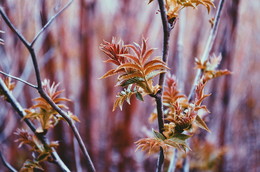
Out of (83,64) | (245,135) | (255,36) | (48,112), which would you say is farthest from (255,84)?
(48,112)

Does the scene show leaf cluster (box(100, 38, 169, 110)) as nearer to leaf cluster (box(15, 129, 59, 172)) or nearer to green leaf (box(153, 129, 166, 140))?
green leaf (box(153, 129, 166, 140))

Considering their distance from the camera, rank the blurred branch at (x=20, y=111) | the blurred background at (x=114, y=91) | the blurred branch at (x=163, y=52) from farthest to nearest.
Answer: the blurred background at (x=114, y=91) < the blurred branch at (x=20, y=111) < the blurred branch at (x=163, y=52)

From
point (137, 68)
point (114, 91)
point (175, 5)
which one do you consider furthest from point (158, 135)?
point (114, 91)

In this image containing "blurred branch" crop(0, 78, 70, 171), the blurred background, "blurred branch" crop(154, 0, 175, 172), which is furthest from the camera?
the blurred background

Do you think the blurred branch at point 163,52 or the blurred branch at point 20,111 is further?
the blurred branch at point 20,111

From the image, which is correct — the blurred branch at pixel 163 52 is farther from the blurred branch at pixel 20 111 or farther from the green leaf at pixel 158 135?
the blurred branch at pixel 20 111

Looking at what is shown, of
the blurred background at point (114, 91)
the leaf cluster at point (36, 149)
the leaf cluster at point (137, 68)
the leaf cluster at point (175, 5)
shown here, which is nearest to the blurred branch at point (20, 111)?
the leaf cluster at point (36, 149)

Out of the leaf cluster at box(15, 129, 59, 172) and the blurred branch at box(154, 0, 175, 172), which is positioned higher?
the blurred branch at box(154, 0, 175, 172)

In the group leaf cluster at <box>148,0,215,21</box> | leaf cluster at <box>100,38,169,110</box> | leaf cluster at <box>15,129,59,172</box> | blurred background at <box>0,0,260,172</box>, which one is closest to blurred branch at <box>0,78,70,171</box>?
leaf cluster at <box>15,129,59,172</box>

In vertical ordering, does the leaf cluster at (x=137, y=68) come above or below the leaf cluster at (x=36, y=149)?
above

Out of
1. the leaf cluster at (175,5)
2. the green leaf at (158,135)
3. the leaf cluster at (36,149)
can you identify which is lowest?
the leaf cluster at (36,149)

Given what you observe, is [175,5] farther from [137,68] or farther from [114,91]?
[114,91]

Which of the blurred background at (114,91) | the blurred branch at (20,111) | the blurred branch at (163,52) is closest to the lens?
the blurred branch at (163,52)
